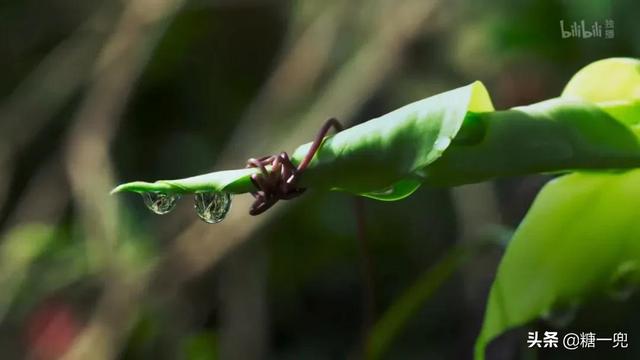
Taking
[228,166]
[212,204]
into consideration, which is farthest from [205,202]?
[228,166]

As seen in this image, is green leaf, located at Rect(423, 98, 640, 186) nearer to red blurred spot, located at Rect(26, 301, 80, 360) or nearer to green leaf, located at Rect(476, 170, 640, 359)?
green leaf, located at Rect(476, 170, 640, 359)

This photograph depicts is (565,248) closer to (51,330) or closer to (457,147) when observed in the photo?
(457,147)

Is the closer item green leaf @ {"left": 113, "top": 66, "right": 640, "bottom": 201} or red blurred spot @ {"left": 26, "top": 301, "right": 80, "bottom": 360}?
green leaf @ {"left": 113, "top": 66, "right": 640, "bottom": 201}

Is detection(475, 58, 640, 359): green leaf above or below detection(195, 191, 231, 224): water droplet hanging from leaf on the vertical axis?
below

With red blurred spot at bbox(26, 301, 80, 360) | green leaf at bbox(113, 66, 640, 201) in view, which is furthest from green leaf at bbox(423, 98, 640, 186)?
red blurred spot at bbox(26, 301, 80, 360)

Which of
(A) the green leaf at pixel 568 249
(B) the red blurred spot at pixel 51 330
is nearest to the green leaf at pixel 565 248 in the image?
(A) the green leaf at pixel 568 249

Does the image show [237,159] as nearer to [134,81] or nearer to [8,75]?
[134,81]

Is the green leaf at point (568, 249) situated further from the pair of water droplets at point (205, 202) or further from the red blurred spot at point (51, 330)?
the red blurred spot at point (51, 330)

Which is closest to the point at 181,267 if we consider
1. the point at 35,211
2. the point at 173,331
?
the point at 173,331
